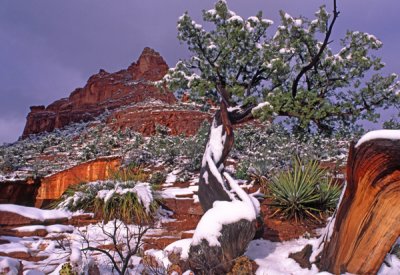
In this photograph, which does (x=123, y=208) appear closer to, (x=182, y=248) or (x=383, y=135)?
(x=182, y=248)

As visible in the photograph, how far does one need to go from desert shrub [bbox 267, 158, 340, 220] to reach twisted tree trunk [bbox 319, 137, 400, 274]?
363 centimetres

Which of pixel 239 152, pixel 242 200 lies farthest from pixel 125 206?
pixel 239 152

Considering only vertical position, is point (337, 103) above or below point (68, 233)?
above

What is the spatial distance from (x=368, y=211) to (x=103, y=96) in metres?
99.5

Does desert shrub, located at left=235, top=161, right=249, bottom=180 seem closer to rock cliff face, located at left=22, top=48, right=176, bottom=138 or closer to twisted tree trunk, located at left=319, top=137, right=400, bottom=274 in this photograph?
twisted tree trunk, located at left=319, top=137, right=400, bottom=274

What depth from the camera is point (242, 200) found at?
7289 mm

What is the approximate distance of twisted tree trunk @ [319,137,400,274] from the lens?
4.88 meters

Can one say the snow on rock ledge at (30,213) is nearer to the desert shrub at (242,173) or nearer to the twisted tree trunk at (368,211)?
the desert shrub at (242,173)

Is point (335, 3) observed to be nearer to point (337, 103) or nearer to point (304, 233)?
point (337, 103)

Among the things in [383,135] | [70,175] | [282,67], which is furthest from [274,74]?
[70,175]

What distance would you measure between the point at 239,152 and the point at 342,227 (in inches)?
599

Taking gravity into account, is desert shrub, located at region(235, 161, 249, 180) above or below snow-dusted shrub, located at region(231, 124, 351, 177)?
below

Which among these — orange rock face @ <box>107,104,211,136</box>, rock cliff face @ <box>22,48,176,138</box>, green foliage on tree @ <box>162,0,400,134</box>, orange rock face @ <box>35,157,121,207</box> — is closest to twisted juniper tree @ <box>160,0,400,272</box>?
green foliage on tree @ <box>162,0,400,134</box>

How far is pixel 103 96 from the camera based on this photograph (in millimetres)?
100188
